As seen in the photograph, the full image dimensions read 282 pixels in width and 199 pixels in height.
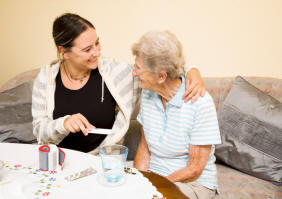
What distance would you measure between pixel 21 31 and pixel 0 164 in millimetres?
1978

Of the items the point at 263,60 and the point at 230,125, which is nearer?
the point at 230,125

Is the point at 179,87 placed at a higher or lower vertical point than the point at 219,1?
lower

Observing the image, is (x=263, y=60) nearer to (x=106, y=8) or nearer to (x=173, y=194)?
(x=106, y=8)

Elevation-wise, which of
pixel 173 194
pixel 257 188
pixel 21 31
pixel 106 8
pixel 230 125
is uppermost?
pixel 106 8

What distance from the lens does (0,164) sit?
1129 millimetres

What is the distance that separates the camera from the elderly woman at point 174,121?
1381mm

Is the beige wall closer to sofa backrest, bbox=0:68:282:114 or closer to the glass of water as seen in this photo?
sofa backrest, bbox=0:68:282:114

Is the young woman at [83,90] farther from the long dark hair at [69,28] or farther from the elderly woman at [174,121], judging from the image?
the elderly woman at [174,121]

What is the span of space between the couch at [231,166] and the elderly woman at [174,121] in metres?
0.28

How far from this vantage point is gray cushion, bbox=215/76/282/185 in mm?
1839

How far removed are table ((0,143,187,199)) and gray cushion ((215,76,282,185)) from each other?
3.14 feet

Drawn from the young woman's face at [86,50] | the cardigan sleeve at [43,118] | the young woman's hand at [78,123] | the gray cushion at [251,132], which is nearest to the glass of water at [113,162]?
the young woman's hand at [78,123]

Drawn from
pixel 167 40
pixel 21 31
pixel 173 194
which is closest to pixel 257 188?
pixel 173 194

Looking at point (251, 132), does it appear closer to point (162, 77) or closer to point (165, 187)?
point (162, 77)
